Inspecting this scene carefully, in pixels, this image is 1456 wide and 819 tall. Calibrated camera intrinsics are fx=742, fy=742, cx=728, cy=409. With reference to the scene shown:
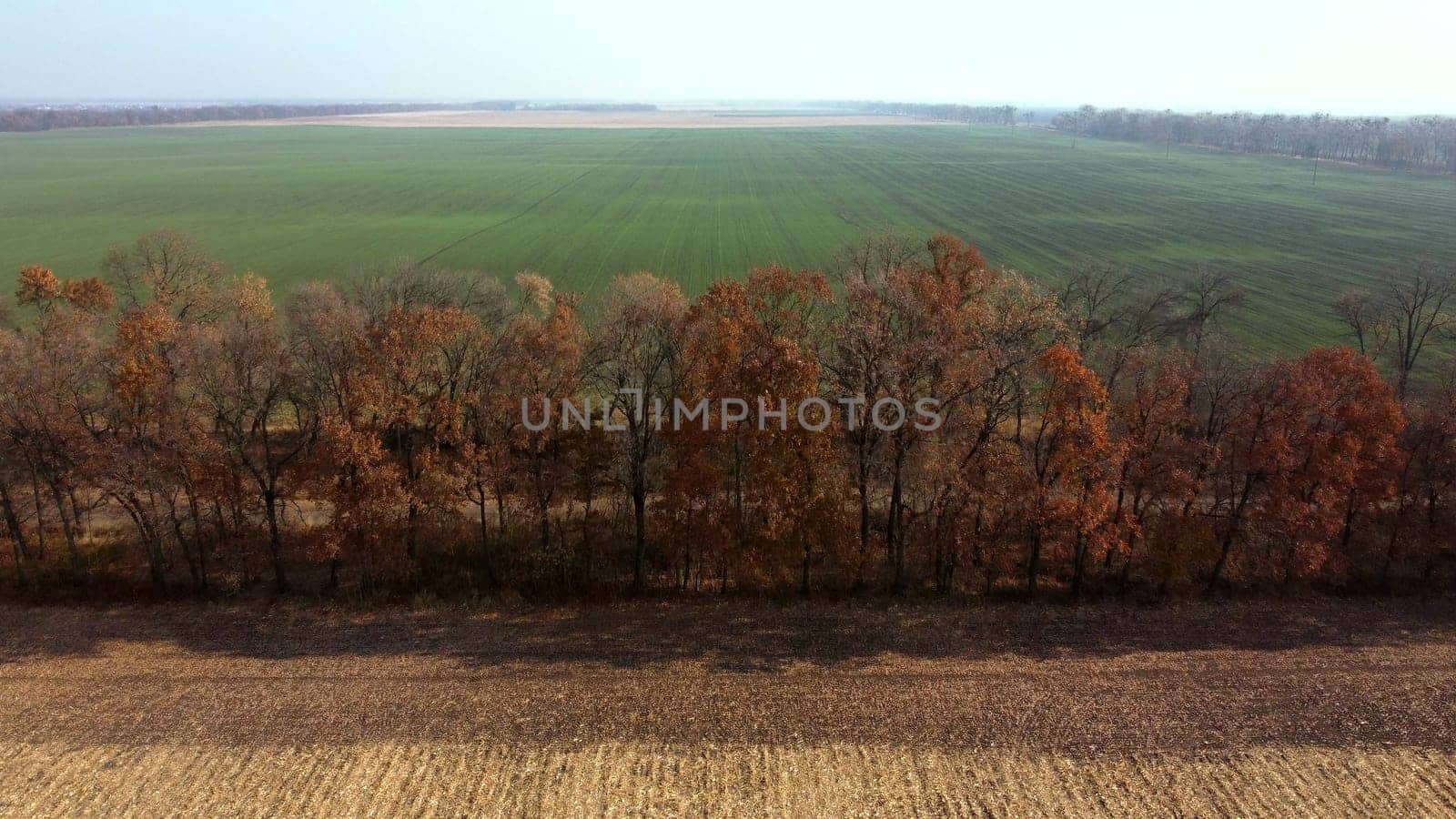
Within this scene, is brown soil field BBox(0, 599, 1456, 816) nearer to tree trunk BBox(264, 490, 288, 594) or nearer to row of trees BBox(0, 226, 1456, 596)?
tree trunk BBox(264, 490, 288, 594)

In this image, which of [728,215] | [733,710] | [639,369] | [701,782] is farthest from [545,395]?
[728,215]

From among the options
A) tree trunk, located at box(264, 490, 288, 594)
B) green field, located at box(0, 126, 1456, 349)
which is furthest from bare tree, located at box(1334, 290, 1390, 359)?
tree trunk, located at box(264, 490, 288, 594)

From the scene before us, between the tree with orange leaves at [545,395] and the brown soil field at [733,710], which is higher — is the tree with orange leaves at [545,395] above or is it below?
above

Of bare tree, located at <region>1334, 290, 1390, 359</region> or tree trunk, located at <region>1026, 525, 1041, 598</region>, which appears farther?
bare tree, located at <region>1334, 290, 1390, 359</region>

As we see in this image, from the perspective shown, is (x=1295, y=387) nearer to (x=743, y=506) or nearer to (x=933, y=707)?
(x=933, y=707)

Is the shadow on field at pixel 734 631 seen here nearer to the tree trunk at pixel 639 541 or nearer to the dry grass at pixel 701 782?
the tree trunk at pixel 639 541

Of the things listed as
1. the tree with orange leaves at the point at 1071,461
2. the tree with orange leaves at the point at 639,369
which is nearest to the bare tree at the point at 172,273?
the tree with orange leaves at the point at 639,369
